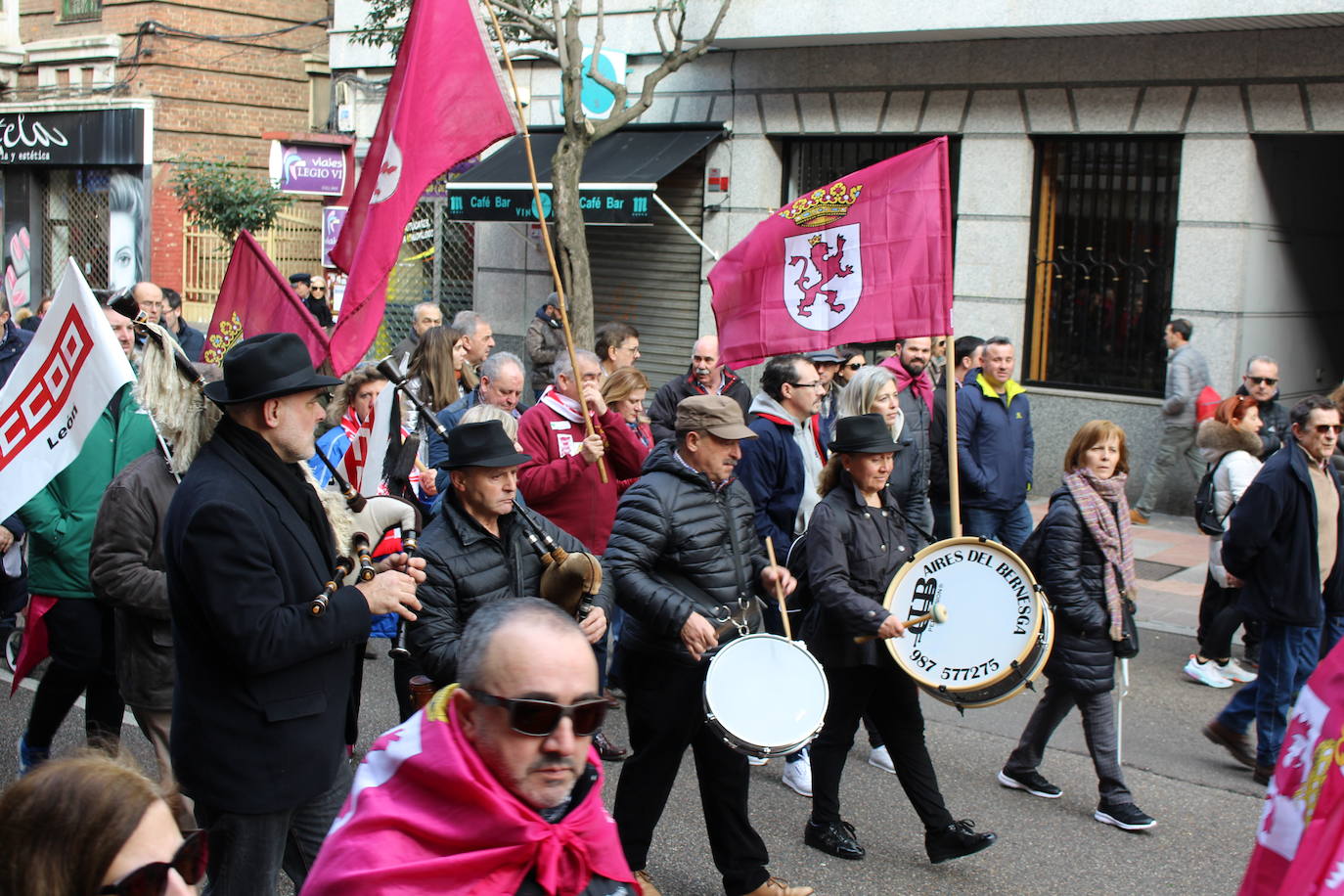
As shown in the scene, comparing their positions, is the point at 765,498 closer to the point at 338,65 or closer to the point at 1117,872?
the point at 1117,872

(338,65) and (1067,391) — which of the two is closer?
(1067,391)

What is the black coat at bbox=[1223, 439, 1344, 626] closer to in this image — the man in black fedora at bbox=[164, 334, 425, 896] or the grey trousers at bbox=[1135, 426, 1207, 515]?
the man in black fedora at bbox=[164, 334, 425, 896]

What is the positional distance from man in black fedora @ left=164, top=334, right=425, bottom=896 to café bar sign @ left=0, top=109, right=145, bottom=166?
22.3 metres


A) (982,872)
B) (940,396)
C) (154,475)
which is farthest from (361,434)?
(940,396)

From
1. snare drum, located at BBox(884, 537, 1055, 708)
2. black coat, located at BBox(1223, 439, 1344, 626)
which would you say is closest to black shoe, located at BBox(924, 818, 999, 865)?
snare drum, located at BBox(884, 537, 1055, 708)

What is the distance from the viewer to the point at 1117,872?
539 centimetres

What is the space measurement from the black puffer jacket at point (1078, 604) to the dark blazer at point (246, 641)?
3223 millimetres

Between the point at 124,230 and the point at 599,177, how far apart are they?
12.9 meters

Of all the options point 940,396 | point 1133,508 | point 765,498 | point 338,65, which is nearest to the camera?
point 765,498

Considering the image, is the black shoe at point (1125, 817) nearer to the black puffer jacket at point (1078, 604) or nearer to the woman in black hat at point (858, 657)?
the black puffer jacket at point (1078, 604)

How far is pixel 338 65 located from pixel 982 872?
1664cm

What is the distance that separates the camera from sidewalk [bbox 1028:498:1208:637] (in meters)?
9.56

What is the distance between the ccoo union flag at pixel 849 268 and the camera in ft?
21.6

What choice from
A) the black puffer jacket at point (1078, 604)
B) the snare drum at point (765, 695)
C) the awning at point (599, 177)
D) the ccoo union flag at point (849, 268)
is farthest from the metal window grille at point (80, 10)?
the snare drum at point (765, 695)
